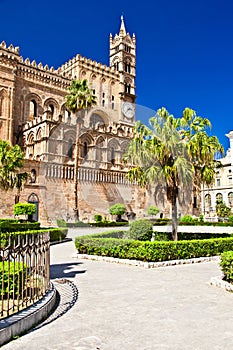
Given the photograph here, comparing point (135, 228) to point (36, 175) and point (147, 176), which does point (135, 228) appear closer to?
point (147, 176)

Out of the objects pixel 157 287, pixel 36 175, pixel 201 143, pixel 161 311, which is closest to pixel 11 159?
pixel 36 175

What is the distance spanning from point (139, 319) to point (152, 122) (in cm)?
997

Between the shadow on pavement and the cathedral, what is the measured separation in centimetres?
1805

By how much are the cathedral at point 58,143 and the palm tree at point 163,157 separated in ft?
49.2

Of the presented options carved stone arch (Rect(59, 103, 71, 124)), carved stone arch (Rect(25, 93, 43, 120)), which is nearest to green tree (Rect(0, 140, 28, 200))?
carved stone arch (Rect(59, 103, 71, 124))

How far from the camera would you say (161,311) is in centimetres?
559

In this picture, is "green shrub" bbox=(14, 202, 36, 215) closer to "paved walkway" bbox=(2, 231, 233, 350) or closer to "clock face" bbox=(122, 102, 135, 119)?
"paved walkway" bbox=(2, 231, 233, 350)

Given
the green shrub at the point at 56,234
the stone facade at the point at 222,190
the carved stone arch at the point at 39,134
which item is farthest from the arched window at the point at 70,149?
the stone facade at the point at 222,190

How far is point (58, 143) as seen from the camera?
3734 centimetres

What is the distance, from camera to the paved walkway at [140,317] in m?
4.21

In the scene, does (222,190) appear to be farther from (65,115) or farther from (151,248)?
(151,248)

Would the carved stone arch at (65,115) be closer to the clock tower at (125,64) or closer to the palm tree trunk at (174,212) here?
the clock tower at (125,64)

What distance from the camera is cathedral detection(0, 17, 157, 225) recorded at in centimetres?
3400

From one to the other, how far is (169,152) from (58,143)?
83.7 feet
